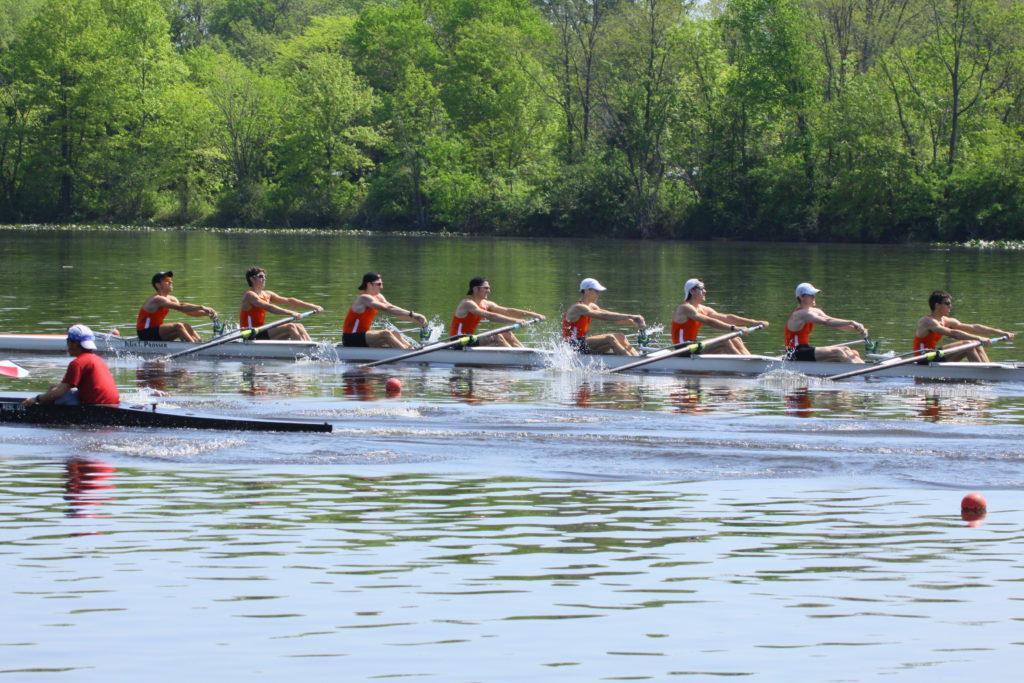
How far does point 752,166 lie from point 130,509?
223 feet

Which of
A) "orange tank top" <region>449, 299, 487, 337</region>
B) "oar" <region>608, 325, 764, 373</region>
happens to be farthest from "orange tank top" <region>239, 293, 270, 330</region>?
"oar" <region>608, 325, 764, 373</region>

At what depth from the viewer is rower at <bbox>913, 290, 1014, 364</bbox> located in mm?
21094

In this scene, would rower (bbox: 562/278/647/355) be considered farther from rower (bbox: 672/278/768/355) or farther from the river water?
the river water

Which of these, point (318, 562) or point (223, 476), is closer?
point (318, 562)

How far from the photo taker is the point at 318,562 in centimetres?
1041

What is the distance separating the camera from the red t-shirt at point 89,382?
15836 mm

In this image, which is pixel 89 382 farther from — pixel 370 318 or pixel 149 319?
pixel 149 319

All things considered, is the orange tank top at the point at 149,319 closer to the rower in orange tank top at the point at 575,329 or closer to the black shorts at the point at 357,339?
the black shorts at the point at 357,339

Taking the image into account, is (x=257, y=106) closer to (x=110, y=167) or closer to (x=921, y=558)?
(x=110, y=167)

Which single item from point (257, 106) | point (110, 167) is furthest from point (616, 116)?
point (110, 167)

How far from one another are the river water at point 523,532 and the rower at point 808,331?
0.54m

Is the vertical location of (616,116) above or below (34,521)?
above

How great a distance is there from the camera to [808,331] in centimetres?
2216

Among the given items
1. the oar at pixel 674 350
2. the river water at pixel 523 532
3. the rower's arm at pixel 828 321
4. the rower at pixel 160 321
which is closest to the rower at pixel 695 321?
the oar at pixel 674 350
